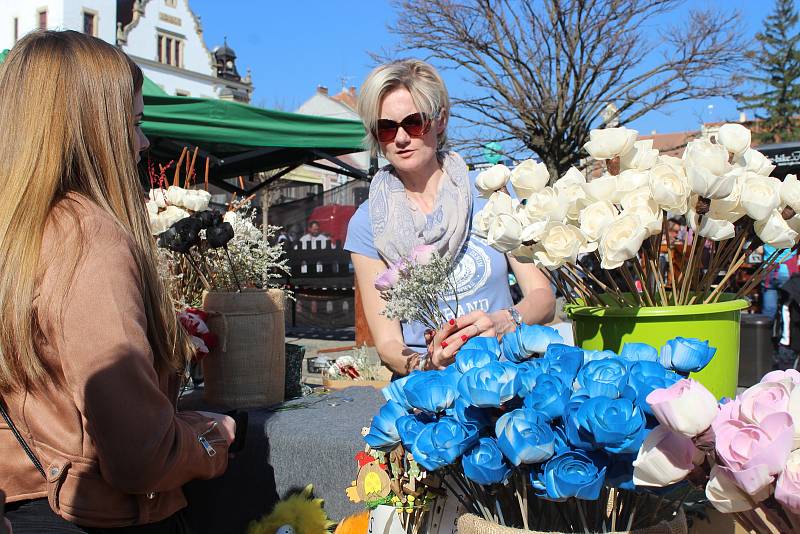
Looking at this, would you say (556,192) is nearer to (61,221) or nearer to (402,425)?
(402,425)

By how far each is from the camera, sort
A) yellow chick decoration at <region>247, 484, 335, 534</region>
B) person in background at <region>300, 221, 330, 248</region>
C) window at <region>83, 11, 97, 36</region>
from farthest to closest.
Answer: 1. window at <region>83, 11, 97, 36</region>
2. person in background at <region>300, 221, 330, 248</region>
3. yellow chick decoration at <region>247, 484, 335, 534</region>

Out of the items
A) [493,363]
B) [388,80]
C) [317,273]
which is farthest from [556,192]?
[317,273]

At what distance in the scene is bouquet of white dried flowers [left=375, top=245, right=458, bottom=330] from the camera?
4.38 ft

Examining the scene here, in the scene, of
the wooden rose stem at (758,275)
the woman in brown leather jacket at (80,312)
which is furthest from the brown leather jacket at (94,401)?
the wooden rose stem at (758,275)

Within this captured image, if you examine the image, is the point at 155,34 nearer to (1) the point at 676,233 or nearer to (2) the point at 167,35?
(2) the point at 167,35

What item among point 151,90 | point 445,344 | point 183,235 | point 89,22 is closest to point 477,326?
point 445,344

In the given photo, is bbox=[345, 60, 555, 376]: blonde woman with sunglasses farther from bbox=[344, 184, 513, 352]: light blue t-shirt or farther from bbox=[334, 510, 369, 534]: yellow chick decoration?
bbox=[334, 510, 369, 534]: yellow chick decoration

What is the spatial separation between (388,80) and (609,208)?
0.95 m

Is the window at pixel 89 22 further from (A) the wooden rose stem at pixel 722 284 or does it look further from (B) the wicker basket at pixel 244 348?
(A) the wooden rose stem at pixel 722 284

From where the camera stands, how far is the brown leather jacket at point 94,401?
3.86 ft

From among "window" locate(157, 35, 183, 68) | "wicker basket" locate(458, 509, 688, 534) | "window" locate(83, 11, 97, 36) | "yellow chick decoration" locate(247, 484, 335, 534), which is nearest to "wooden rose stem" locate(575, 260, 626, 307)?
"wicker basket" locate(458, 509, 688, 534)

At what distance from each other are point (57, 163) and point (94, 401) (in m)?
0.42

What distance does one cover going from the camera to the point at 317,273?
8242 millimetres

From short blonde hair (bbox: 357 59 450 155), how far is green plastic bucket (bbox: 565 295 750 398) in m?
0.89
